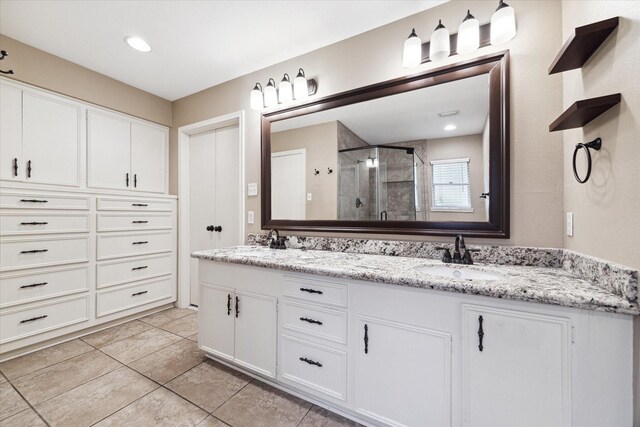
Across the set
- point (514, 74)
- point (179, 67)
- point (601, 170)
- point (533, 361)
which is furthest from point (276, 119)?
point (533, 361)

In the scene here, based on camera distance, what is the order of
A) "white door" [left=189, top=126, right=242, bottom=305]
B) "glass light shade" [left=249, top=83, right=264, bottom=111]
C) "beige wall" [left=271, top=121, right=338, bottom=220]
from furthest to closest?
"white door" [left=189, top=126, right=242, bottom=305] → "glass light shade" [left=249, top=83, right=264, bottom=111] → "beige wall" [left=271, top=121, right=338, bottom=220]

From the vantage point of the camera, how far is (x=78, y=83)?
2408 millimetres

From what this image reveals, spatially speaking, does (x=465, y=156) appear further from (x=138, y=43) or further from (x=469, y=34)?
(x=138, y=43)

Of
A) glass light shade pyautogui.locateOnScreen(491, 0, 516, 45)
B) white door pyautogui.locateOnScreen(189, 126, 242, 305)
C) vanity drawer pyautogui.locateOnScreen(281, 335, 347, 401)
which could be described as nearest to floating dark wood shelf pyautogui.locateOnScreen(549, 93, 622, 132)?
glass light shade pyautogui.locateOnScreen(491, 0, 516, 45)

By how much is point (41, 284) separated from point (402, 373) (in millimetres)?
2780

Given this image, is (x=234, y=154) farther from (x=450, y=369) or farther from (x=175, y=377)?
(x=450, y=369)

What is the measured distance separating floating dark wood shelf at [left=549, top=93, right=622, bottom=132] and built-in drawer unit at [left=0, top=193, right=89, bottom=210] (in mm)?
3373

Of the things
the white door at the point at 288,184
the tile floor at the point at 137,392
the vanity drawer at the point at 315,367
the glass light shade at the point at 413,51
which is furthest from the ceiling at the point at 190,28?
the tile floor at the point at 137,392

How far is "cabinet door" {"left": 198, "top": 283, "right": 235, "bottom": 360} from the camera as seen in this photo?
1.81 m

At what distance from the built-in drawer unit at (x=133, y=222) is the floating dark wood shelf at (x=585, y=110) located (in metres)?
3.38

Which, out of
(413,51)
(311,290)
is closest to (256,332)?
(311,290)

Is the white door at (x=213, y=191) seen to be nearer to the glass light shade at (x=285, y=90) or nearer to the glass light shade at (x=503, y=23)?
the glass light shade at (x=285, y=90)

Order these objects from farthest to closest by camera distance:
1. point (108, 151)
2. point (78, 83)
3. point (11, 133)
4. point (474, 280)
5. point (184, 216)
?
point (184, 216)
point (108, 151)
point (78, 83)
point (11, 133)
point (474, 280)

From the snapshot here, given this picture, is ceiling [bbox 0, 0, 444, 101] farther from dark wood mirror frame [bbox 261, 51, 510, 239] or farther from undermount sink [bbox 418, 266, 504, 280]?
undermount sink [bbox 418, 266, 504, 280]
